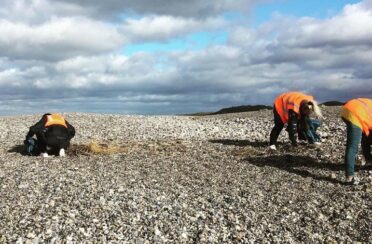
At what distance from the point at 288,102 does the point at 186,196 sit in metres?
6.59

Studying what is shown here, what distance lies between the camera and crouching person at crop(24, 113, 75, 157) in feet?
51.4

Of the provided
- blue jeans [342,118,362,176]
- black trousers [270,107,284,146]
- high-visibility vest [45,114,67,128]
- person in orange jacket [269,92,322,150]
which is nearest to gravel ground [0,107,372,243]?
black trousers [270,107,284,146]

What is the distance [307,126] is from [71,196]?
937 centimetres

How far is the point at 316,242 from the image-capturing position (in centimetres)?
870

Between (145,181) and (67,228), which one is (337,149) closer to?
(145,181)

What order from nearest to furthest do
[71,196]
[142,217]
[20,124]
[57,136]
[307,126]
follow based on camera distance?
[142,217], [71,196], [57,136], [307,126], [20,124]

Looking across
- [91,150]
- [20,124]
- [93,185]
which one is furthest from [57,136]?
[20,124]

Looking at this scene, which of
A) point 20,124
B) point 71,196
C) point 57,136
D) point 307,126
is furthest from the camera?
point 20,124

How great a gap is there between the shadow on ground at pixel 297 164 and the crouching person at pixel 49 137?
19.3ft

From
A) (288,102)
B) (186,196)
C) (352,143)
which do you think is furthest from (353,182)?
(288,102)

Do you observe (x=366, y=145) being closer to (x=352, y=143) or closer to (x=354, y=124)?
(x=352, y=143)

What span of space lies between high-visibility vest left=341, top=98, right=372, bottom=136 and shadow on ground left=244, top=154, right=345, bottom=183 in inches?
64.8

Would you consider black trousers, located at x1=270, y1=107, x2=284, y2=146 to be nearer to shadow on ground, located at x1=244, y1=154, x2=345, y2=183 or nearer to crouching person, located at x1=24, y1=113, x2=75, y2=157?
shadow on ground, located at x1=244, y1=154, x2=345, y2=183

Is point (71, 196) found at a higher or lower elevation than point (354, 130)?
lower
